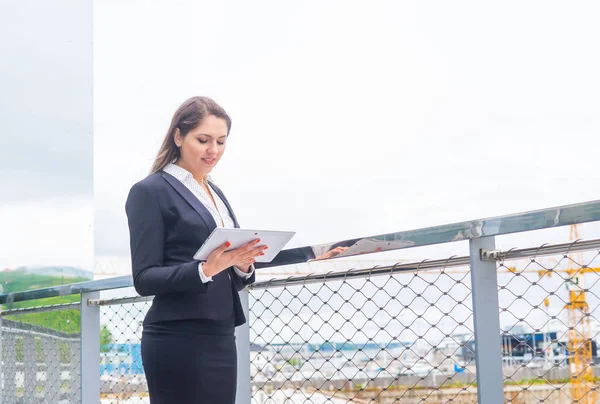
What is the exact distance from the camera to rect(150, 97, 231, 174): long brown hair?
5.65 feet

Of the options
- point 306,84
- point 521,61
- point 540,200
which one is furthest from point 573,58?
point 306,84

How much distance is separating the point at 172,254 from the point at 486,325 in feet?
2.25

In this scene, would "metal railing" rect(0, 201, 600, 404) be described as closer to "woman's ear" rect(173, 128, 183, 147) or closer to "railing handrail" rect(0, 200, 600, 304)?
"railing handrail" rect(0, 200, 600, 304)

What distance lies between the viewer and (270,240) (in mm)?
1544

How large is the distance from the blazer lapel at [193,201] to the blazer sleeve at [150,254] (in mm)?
67

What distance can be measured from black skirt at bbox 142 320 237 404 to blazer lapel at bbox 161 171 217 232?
0.23 meters

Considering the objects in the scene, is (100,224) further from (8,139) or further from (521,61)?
(521,61)

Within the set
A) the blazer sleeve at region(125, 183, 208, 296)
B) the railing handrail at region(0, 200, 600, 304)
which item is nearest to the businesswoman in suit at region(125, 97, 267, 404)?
the blazer sleeve at region(125, 183, 208, 296)

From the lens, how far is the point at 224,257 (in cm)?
148

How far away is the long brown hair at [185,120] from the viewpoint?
1.72 meters

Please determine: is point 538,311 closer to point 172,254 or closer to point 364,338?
point 364,338

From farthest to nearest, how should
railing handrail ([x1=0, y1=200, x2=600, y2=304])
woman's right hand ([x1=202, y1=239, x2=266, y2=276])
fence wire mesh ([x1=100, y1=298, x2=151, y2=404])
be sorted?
fence wire mesh ([x1=100, y1=298, x2=151, y2=404])
woman's right hand ([x1=202, y1=239, x2=266, y2=276])
railing handrail ([x1=0, y1=200, x2=600, y2=304])

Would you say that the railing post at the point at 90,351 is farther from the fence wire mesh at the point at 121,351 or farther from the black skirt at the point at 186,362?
the black skirt at the point at 186,362

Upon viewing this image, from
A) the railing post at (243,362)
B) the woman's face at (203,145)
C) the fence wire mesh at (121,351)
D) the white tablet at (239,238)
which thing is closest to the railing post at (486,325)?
the white tablet at (239,238)
